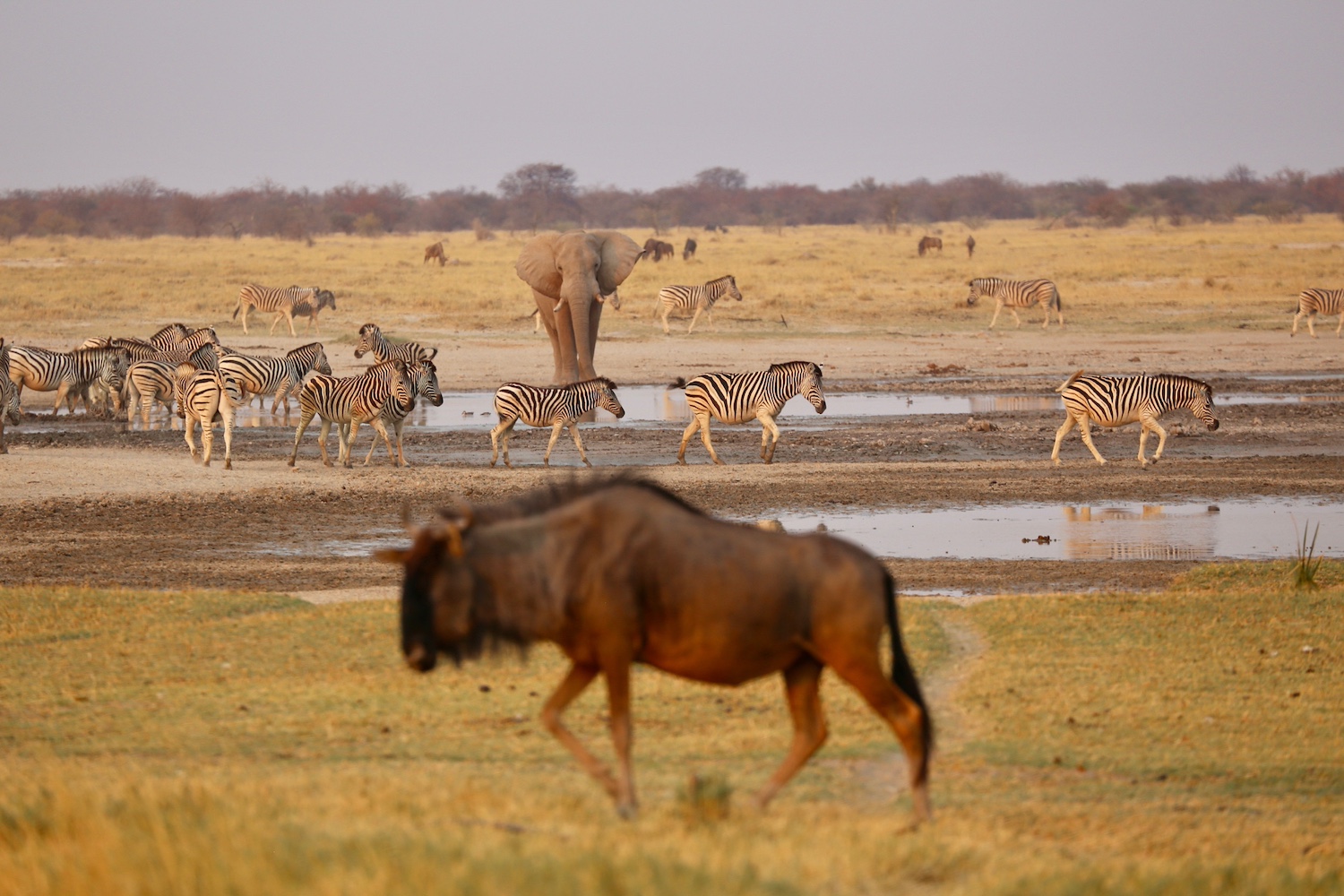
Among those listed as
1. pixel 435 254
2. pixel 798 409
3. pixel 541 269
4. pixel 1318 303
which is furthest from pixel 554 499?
pixel 435 254

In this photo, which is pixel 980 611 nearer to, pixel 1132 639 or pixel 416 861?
pixel 1132 639

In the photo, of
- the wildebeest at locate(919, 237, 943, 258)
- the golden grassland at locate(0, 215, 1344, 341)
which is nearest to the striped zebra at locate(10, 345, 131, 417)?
the golden grassland at locate(0, 215, 1344, 341)

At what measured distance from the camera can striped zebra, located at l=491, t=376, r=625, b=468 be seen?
63.4 ft

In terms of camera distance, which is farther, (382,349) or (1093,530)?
(382,349)

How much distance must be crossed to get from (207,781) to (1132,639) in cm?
603

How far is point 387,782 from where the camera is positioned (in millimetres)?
5863

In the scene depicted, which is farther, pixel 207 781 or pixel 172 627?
pixel 172 627

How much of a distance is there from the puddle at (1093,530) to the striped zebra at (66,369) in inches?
522

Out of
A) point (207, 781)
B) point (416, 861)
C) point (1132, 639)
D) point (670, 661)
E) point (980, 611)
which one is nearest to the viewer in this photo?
point (416, 861)

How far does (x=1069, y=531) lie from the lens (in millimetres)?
14805

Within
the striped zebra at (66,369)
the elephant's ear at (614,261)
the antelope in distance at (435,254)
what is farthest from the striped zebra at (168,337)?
the antelope in distance at (435,254)

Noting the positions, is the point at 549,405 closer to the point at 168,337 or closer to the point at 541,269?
the point at 541,269

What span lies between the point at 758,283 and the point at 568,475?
28367mm

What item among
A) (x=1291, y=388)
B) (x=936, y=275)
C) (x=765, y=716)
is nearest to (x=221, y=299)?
(x=936, y=275)
